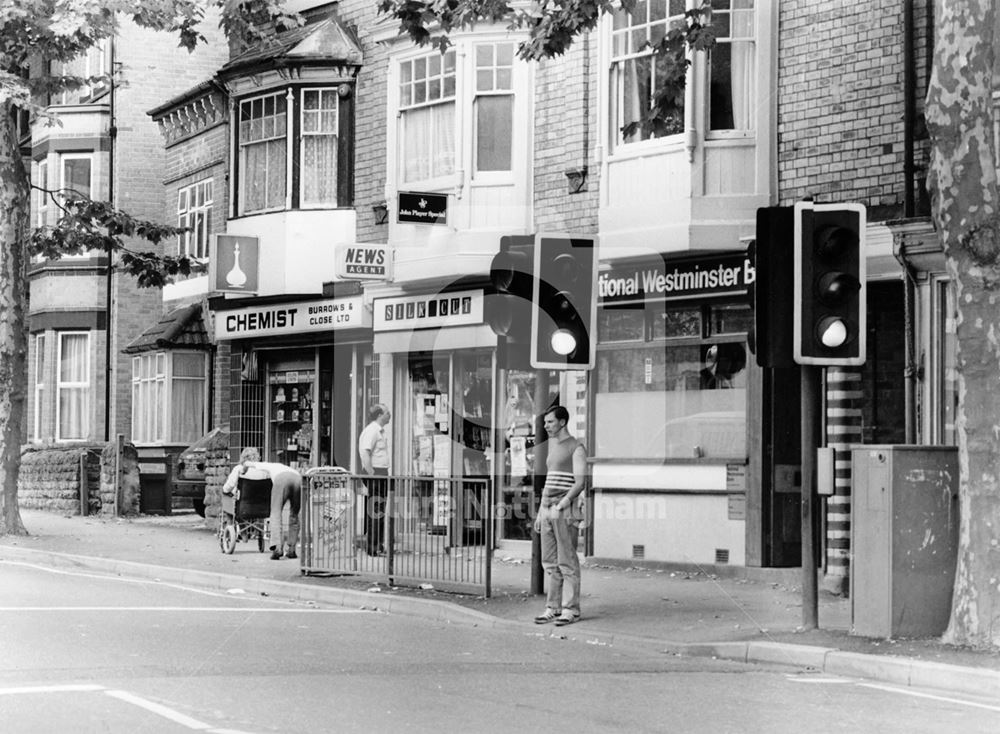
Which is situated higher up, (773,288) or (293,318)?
(293,318)

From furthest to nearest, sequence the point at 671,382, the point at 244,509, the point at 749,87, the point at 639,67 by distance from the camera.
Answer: the point at 244,509
the point at 639,67
the point at 671,382
the point at 749,87

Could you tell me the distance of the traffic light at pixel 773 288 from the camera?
1251cm

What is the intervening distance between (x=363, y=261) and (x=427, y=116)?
2.34 meters

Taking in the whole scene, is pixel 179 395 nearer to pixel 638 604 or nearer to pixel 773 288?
pixel 638 604

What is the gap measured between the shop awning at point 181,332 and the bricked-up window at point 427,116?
Answer: 9463 mm

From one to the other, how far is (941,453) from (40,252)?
1797cm

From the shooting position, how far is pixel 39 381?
38.0 meters

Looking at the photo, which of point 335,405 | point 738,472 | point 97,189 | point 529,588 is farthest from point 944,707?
point 97,189

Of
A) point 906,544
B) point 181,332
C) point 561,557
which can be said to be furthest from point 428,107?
point 906,544

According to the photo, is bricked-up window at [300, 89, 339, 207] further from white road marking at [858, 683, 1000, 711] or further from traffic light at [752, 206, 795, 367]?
white road marking at [858, 683, 1000, 711]

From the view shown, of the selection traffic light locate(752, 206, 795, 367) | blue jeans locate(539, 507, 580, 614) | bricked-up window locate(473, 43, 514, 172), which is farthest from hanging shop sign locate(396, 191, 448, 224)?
traffic light locate(752, 206, 795, 367)

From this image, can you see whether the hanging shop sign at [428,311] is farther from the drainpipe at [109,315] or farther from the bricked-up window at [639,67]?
the drainpipe at [109,315]

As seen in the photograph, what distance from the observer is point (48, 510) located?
3316 cm

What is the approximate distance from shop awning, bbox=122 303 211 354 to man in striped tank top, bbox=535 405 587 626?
1827 centimetres
